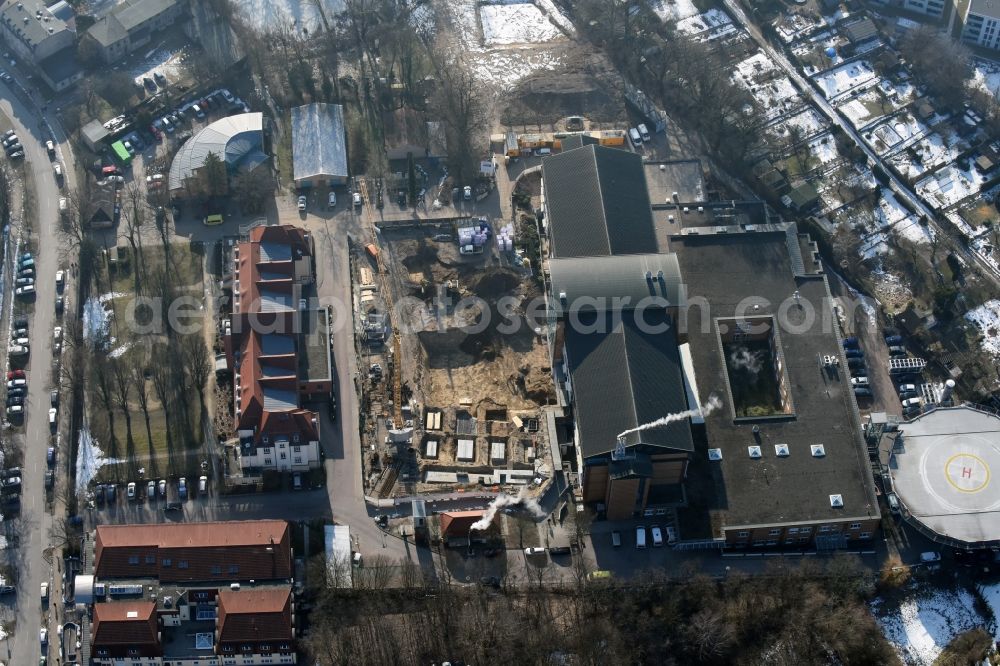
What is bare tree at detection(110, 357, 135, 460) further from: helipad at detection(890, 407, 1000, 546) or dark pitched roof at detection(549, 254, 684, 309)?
helipad at detection(890, 407, 1000, 546)

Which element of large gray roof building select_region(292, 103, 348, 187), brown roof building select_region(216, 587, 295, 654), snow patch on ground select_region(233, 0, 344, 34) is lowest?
brown roof building select_region(216, 587, 295, 654)

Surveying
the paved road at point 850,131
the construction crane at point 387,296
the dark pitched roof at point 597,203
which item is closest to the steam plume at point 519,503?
the construction crane at point 387,296

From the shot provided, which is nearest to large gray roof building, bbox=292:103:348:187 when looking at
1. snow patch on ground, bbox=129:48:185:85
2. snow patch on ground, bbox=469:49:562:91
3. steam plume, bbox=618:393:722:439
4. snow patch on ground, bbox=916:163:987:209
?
snow patch on ground, bbox=129:48:185:85

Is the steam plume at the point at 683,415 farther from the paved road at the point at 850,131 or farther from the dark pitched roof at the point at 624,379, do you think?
the paved road at the point at 850,131

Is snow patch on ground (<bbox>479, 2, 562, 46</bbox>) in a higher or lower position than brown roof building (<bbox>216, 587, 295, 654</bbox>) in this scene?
higher

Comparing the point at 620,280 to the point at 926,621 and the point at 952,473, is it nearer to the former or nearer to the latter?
the point at 952,473

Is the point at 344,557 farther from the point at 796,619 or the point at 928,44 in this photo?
the point at 928,44

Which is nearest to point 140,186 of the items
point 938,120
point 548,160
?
point 548,160
